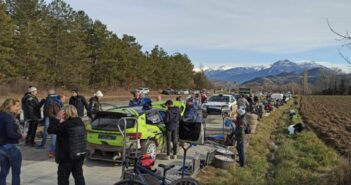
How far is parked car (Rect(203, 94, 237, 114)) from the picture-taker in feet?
91.2

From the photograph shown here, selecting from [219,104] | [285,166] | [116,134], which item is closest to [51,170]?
[116,134]

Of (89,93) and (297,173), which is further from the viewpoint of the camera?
(89,93)

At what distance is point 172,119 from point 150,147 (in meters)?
1.07

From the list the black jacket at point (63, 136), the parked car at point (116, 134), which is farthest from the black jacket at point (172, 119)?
the black jacket at point (63, 136)

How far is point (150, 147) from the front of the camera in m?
11.7

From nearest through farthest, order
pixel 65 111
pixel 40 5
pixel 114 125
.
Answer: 1. pixel 65 111
2. pixel 114 125
3. pixel 40 5

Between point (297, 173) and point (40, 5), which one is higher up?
point (40, 5)

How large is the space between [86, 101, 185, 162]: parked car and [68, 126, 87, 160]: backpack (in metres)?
3.72

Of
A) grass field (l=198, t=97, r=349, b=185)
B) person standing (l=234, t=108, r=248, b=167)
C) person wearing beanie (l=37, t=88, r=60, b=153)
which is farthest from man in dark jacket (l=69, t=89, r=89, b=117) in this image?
person standing (l=234, t=108, r=248, b=167)

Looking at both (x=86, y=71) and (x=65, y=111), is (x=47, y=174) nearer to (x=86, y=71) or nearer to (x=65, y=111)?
(x=65, y=111)

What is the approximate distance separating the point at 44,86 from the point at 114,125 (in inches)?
1856

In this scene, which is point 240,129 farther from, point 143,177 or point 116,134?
point 143,177

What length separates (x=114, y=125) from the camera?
11.5 m

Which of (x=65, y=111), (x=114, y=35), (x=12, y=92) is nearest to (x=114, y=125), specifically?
(x=65, y=111)
